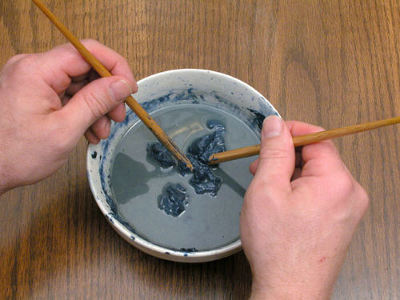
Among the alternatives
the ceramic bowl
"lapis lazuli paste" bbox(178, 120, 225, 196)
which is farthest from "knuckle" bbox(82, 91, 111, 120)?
"lapis lazuli paste" bbox(178, 120, 225, 196)

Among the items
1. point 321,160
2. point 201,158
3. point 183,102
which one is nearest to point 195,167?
point 201,158


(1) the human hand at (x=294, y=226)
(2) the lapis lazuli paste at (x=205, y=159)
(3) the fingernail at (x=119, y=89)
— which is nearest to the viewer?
(1) the human hand at (x=294, y=226)

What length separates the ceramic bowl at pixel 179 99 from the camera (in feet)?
2.59

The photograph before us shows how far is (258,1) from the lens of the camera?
108cm

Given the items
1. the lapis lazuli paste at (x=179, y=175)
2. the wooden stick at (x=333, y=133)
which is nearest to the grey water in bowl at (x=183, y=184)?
the lapis lazuli paste at (x=179, y=175)

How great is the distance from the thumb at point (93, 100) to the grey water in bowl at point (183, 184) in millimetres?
171

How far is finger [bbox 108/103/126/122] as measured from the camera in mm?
825

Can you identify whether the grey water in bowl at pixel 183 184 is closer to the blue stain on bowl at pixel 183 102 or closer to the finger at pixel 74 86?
the blue stain on bowl at pixel 183 102

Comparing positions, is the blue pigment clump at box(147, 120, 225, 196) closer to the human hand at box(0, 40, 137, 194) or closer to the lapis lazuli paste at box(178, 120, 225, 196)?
the lapis lazuli paste at box(178, 120, 225, 196)

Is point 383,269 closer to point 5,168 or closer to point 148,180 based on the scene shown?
point 148,180

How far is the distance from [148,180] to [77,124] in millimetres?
210

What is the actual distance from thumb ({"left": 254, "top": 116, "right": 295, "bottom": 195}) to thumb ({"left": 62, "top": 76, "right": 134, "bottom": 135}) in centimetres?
27

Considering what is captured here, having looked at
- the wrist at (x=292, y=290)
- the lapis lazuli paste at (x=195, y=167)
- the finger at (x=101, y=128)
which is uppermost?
the finger at (x=101, y=128)

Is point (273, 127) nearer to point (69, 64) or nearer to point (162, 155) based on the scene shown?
point (162, 155)
